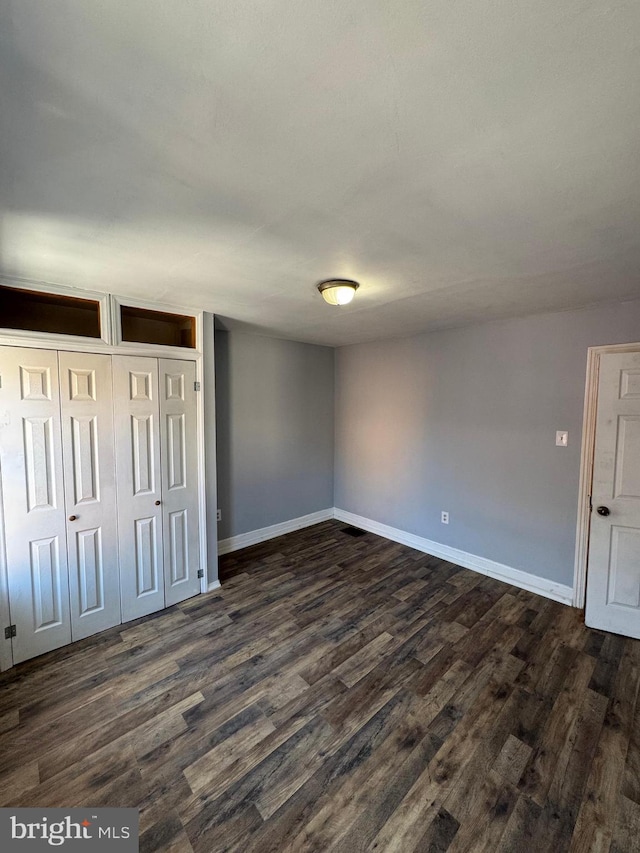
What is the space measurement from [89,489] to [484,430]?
345 cm

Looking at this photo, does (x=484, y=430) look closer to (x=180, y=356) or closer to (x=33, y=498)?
(x=180, y=356)

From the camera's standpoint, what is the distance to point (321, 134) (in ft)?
3.28

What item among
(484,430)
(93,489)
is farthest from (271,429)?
(484,430)

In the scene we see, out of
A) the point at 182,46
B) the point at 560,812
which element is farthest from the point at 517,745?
the point at 182,46

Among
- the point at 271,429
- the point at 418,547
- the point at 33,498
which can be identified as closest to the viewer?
the point at 33,498

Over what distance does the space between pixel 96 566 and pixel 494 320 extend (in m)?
3.95

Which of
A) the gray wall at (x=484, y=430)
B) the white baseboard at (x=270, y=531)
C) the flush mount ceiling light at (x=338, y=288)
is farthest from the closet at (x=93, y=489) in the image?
the gray wall at (x=484, y=430)

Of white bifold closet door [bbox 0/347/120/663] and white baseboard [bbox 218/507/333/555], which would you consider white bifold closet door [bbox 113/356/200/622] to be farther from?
white baseboard [bbox 218/507/333/555]

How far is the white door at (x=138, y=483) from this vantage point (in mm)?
2621

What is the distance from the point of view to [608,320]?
2.72 m

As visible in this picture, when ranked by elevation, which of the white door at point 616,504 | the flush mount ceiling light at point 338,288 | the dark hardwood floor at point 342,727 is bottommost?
the dark hardwood floor at point 342,727

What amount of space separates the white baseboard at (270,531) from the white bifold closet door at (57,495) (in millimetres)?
1404

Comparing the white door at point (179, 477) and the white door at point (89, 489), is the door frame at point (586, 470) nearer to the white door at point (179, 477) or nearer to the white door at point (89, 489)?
Result: the white door at point (179, 477)

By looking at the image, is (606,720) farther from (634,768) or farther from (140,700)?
(140,700)
